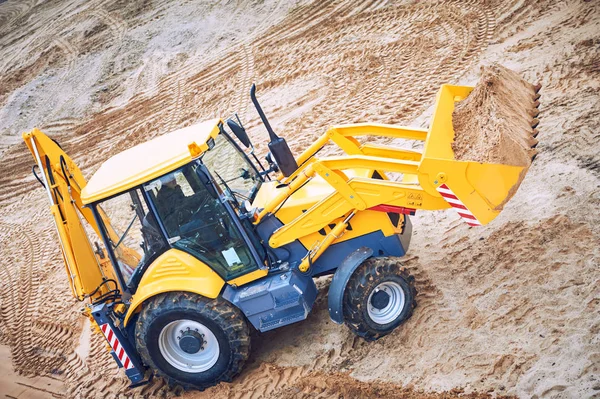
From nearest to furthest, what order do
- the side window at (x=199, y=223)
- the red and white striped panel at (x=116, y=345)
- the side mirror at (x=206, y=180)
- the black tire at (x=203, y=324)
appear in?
the side mirror at (x=206, y=180), the side window at (x=199, y=223), the black tire at (x=203, y=324), the red and white striped panel at (x=116, y=345)

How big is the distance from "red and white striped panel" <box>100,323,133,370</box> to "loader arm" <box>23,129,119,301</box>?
0.44 metres

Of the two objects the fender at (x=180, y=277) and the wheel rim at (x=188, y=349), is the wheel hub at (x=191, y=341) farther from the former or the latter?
the fender at (x=180, y=277)

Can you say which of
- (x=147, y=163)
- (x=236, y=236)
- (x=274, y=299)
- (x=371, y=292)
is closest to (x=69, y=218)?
(x=147, y=163)

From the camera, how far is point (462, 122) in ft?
17.3

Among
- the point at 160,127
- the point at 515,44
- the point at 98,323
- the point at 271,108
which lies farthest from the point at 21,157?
the point at 515,44

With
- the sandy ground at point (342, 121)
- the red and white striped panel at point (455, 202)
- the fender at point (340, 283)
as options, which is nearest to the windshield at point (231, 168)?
the fender at point (340, 283)

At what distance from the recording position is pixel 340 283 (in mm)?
5156

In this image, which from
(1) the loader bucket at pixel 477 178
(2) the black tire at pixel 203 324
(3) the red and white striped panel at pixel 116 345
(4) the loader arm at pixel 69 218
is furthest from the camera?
(4) the loader arm at pixel 69 218

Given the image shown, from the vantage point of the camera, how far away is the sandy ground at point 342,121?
497cm

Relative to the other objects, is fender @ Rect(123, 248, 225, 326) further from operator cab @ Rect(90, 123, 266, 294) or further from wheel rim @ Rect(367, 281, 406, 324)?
wheel rim @ Rect(367, 281, 406, 324)

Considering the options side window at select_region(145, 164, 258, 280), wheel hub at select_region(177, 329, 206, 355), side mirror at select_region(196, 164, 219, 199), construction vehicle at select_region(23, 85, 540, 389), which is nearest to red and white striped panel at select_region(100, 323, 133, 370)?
construction vehicle at select_region(23, 85, 540, 389)

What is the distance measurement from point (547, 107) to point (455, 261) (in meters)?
3.05

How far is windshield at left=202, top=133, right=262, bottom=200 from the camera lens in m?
5.35

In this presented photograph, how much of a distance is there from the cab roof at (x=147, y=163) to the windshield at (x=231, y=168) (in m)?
0.18
